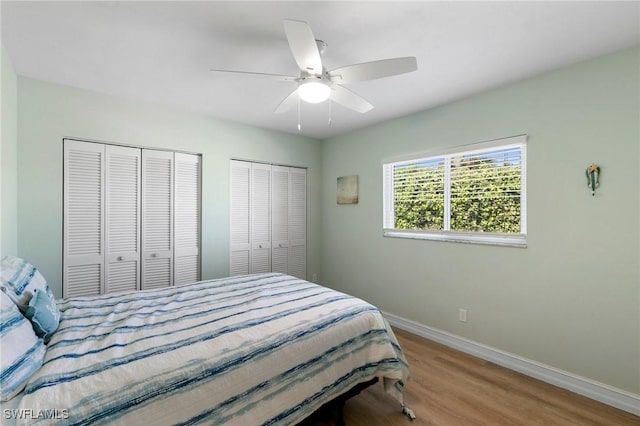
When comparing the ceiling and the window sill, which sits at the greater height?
the ceiling

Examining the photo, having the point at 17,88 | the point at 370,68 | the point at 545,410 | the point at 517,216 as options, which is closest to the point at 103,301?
the point at 17,88

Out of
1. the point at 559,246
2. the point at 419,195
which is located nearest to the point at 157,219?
the point at 419,195

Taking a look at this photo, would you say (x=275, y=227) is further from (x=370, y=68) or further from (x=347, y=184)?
(x=370, y=68)

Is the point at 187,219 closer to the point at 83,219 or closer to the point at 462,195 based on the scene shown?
the point at 83,219

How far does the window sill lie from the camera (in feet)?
8.23

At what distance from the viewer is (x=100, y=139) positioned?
2701 mm

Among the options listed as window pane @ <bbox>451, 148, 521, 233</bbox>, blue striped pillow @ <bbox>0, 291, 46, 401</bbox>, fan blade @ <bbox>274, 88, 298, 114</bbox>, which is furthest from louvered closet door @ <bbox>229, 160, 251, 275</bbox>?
window pane @ <bbox>451, 148, 521, 233</bbox>

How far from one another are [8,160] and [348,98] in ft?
8.36

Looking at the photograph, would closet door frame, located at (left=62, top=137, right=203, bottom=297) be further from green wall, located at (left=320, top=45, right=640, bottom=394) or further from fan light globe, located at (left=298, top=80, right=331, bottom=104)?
green wall, located at (left=320, top=45, right=640, bottom=394)

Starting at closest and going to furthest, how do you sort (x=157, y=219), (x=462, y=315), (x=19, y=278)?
1. (x=19, y=278)
2. (x=462, y=315)
3. (x=157, y=219)

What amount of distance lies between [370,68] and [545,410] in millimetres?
2554

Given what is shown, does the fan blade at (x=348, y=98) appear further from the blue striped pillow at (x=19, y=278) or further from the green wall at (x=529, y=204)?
the blue striped pillow at (x=19, y=278)

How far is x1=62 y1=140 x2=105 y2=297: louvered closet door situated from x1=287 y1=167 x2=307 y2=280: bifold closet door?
7.17 feet

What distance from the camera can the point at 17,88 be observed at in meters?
2.33
